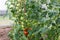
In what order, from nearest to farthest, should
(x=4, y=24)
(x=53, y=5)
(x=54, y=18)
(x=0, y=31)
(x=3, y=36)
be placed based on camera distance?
(x=54, y=18), (x=53, y=5), (x=3, y=36), (x=0, y=31), (x=4, y=24)

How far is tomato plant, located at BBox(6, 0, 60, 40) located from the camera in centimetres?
197

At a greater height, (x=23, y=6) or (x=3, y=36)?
(x=23, y=6)

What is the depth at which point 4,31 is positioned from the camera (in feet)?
12.6

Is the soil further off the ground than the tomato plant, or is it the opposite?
the tomato plant

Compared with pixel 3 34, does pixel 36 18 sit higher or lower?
higher

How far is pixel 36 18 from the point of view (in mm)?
2207

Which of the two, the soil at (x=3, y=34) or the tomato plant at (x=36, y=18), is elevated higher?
the tomato plant at (x=36, y=18)

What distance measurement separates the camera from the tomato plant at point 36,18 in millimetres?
1971

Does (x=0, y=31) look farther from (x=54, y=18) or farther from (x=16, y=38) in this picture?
(x=54, y=18)

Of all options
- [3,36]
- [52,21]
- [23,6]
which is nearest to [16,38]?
[23,6]

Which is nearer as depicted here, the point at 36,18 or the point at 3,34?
the point at 36,18

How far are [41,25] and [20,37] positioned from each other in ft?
1.45

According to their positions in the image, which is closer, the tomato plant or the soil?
the tomato plant

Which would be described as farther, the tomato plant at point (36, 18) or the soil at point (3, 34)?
the soil at point (3, 34)
